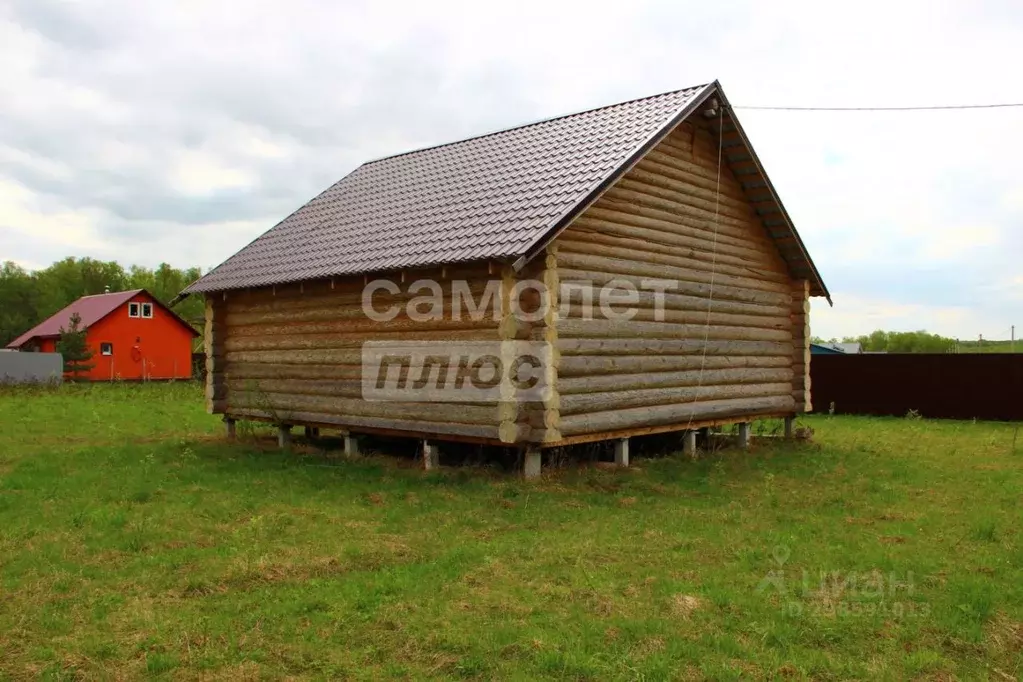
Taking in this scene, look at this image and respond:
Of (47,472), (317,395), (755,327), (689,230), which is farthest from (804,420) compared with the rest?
(47,472)

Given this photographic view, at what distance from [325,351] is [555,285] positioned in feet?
15.3

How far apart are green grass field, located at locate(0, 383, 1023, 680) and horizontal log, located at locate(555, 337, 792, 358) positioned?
1.74 m

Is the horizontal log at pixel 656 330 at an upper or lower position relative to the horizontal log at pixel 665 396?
upper

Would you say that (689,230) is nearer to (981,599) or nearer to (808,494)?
(808,494)

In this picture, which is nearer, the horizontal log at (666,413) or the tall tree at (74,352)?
the horizontal log at (666,413)

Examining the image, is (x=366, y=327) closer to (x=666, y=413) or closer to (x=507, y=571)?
(x=666, y=413)

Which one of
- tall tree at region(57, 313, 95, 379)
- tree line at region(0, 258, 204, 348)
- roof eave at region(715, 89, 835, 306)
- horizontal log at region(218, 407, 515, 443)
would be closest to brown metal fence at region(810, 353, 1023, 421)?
roof eave at region(715, 89, 835, 306)

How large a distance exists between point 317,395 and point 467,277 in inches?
161

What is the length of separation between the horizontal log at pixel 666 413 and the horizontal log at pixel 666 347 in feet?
2.76

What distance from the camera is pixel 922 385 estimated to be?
71.5 feet

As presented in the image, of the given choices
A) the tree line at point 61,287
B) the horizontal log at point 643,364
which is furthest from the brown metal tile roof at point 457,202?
the tree line at point 61,287

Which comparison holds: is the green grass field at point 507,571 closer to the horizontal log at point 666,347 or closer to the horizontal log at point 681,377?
the horizontal log at point 681,377

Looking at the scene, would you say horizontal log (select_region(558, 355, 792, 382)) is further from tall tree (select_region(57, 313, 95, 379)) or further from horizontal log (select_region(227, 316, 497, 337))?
tall tree (select_region(57, 313, 95, 379))

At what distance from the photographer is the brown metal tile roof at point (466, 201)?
1109 cm
